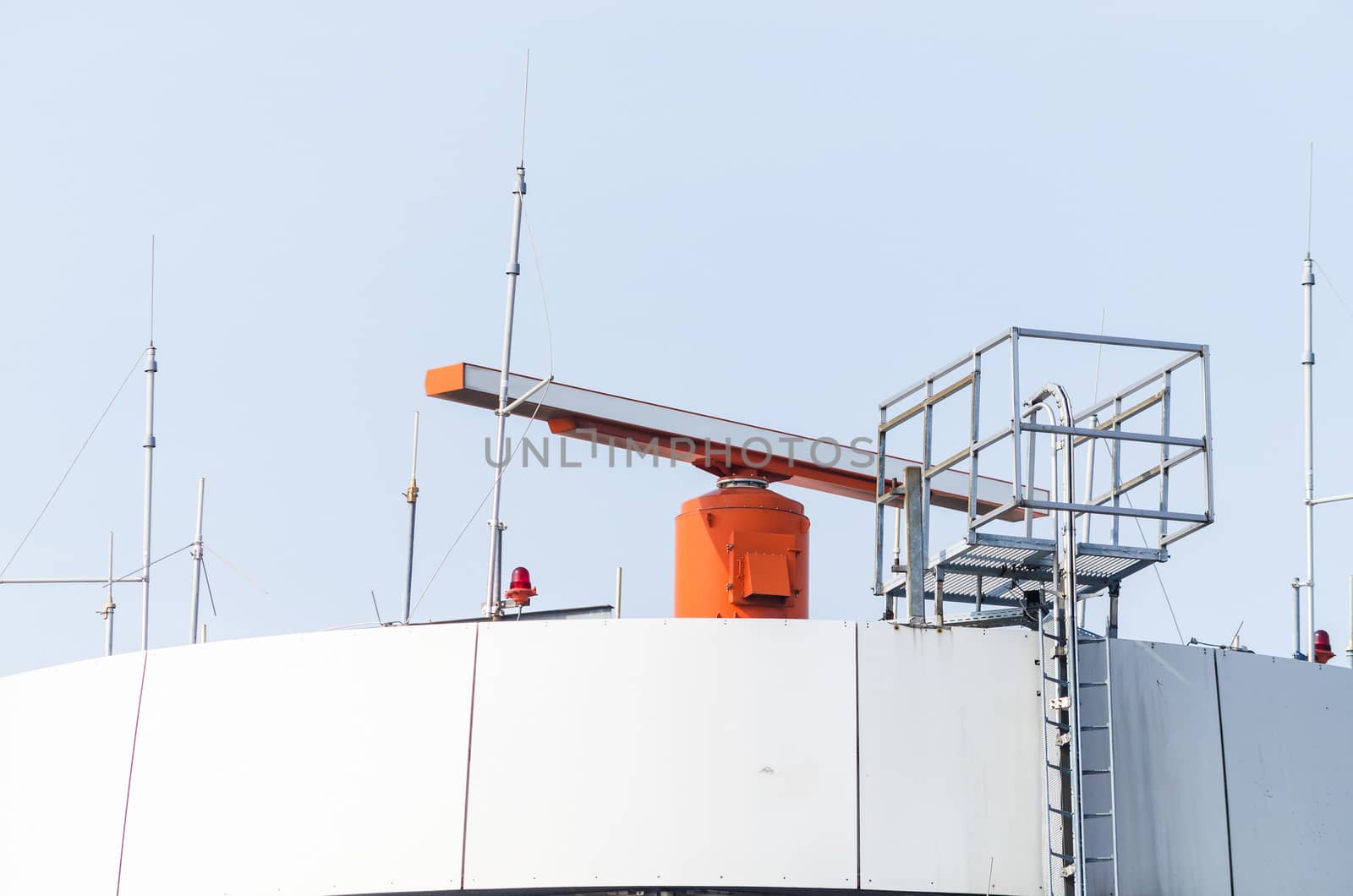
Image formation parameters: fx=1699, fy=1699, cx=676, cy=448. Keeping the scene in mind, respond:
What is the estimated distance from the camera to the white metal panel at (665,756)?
12820 mm

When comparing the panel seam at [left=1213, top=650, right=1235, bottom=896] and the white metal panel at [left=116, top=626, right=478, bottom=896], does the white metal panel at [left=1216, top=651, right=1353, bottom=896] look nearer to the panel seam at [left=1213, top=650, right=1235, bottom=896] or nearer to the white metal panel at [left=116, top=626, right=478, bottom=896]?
the panel seam at [left=1213, top=650, right=1235, bottom=896]

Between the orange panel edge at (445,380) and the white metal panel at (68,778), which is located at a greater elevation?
the orange panel edge at (445,380)

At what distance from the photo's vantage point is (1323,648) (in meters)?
17.7

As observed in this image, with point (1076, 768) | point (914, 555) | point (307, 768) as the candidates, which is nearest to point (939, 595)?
point (914, 555)

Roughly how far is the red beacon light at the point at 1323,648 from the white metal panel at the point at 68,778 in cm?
1169

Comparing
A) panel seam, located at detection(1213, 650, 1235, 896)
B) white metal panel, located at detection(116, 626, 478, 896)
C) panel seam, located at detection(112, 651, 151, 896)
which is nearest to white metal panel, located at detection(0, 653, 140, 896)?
panel seam, located at detection(112, 651, 151, 896)

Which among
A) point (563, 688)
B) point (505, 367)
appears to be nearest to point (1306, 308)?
point (505, 367)

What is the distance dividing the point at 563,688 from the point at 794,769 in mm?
1895

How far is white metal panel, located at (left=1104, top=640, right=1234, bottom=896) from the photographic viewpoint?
1314cm

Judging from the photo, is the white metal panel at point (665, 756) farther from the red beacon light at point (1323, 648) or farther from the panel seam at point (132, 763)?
the red beacon light at point (1323, 648)

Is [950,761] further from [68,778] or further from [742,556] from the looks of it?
[68,778]

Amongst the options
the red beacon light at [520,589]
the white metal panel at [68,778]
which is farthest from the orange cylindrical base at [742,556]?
the white metal panel at [68,778]

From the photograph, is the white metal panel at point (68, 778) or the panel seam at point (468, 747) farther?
the white metal panel at point (68, 778)

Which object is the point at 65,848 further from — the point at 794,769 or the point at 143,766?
the point at 794,769
